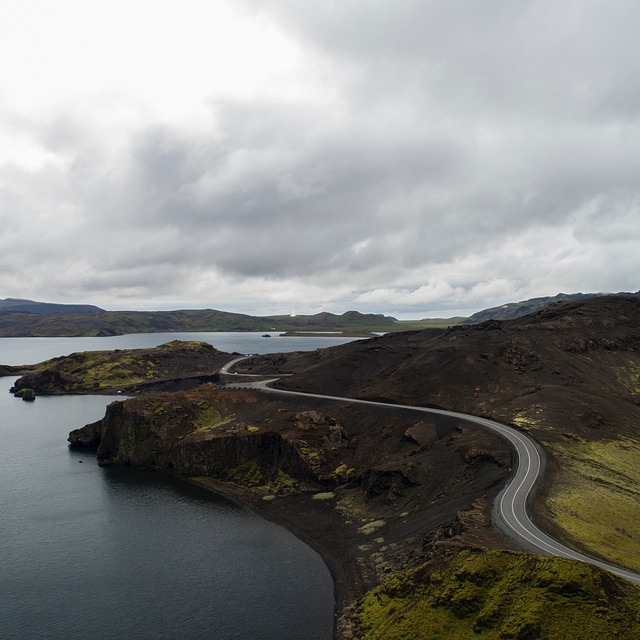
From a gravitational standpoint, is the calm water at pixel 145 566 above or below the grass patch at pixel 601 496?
below

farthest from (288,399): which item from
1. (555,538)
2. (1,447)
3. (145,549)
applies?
(555,538)

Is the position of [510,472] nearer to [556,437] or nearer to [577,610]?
[556,437]

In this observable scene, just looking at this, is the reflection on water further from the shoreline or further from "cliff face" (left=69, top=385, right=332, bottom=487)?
"cliff face" (left=69, top=385, right=332, bottom=487)

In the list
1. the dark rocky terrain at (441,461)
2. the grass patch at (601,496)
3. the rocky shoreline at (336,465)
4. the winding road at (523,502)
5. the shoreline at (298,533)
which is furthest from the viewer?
the rocky shoreline at (336,465)

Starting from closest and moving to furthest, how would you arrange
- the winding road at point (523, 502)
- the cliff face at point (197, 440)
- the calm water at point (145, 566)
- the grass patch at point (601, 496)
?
the winding road at point (523, 502) → the calm water at point (145, 566) → the grass patch at point (601, 496) → the cliff face at point (197, 440)

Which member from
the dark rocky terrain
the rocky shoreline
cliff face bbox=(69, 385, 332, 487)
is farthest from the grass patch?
cliff face bbox=(69, 385, 332, 487)

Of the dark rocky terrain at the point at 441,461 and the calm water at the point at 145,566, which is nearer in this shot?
the dark rocky terrain at the point at 441,461

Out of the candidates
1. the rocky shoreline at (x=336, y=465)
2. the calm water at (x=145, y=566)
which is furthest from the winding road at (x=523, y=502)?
the calm water at (x=145, y=566)

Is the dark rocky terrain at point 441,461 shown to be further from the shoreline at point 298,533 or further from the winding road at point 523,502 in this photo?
the winding road at point 523,502
